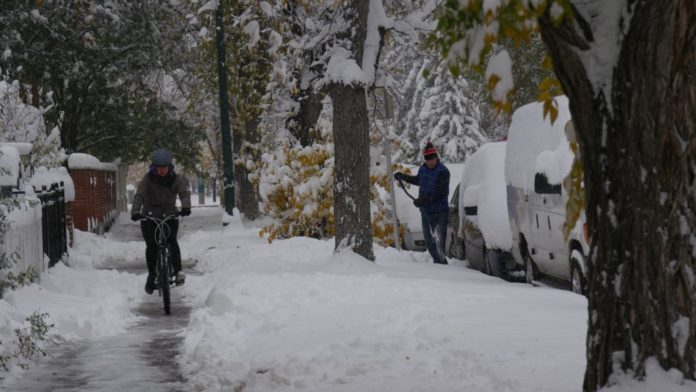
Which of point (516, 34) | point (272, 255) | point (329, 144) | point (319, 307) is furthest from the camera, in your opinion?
point (329, 144)

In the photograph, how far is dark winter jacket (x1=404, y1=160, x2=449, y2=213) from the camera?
15758 millimetres

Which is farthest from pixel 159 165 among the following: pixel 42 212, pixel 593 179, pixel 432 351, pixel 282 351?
pixel 593 179

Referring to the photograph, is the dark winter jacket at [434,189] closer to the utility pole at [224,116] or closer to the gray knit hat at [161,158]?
the gray knit hat at [161,158]

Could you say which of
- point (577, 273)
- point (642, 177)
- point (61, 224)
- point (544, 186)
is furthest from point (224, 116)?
point (642, 177)

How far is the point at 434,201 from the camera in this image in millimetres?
15828

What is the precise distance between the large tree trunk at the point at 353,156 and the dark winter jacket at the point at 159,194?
6.53ft

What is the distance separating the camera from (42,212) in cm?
1424

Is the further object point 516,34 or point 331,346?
point 331,346

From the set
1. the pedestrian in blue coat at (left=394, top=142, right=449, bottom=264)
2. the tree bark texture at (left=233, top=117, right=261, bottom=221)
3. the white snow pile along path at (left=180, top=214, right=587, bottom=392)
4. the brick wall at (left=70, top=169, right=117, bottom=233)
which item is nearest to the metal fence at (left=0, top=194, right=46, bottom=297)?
the white snow pile along path at (left=180, top=214, right=587, bottom=392)

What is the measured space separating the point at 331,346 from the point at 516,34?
4.18m

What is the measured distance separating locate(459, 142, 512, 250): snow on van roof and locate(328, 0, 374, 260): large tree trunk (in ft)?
6.17

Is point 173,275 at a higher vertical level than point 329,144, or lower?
lower

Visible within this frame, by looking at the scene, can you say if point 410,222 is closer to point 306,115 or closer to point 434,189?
point 434,189

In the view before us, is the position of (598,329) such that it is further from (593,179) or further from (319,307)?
(319,307)
